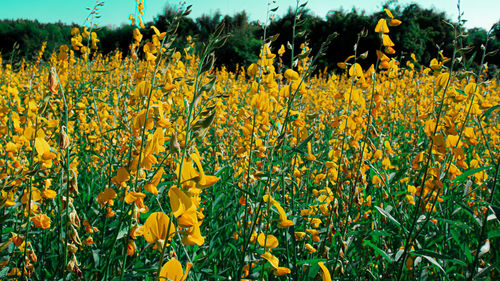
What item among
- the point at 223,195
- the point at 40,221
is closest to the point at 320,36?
the point at 223,195

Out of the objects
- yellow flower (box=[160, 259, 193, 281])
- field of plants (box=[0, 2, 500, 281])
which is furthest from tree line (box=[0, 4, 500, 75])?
yellow flower (box=[160, 259, 193, 281])

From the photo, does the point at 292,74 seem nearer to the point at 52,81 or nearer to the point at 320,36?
the point at 52,81

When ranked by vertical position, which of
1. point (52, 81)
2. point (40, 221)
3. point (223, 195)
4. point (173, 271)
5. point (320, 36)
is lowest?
point (223, 195)

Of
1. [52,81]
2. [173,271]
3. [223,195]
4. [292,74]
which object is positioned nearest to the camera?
[173,271]

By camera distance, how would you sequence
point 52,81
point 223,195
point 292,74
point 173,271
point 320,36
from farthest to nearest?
1. point 320,36
2. point 223,195
3. point 292,74
4. point 52,81
5. point 173,271

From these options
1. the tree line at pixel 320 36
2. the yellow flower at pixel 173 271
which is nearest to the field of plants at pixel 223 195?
the yellow flower at pixel 173 271

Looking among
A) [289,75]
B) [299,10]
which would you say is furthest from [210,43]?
[299,10]

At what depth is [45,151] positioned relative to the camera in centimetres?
116

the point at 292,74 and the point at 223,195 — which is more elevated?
the point at 292,74

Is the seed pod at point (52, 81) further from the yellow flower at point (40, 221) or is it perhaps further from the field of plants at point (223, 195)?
the yellow flower at point (40, 221)

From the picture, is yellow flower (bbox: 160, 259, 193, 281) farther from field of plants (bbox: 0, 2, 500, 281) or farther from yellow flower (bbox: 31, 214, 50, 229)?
yellow flower (bbox: 31, 214, 50, 229)

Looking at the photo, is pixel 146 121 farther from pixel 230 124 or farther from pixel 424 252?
pixel 230 124

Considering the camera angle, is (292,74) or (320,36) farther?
(320,36)

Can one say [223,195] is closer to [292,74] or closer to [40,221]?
[292,74]
